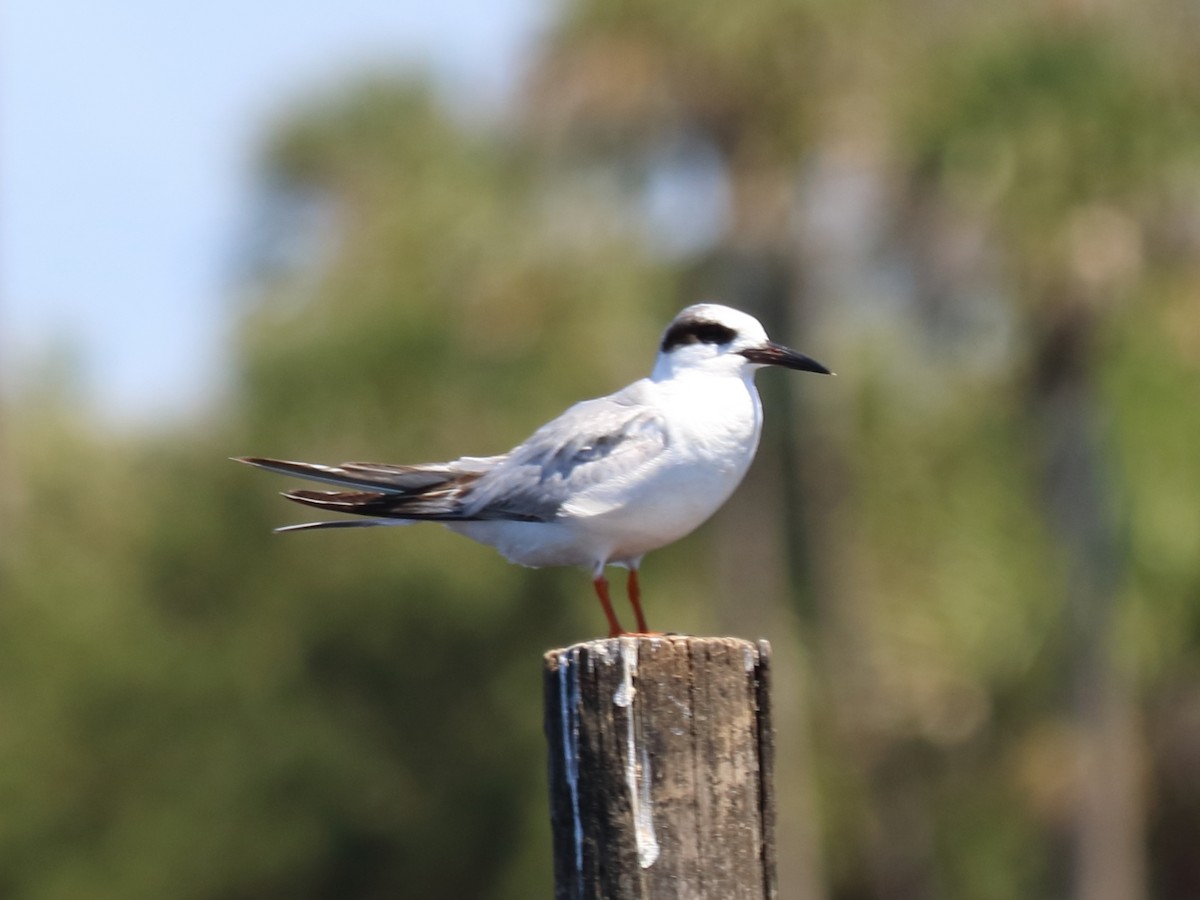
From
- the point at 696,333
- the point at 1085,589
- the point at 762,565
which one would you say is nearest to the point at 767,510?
the point at 762,565

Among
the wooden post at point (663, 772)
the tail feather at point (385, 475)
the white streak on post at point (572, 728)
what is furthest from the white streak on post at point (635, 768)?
the tail feather at point (385, 475)

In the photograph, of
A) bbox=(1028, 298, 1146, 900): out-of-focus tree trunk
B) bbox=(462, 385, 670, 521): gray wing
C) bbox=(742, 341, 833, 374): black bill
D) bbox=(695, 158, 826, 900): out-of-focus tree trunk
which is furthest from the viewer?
bbox=(695, 158, 826, 900): out-of-focus tree trunk

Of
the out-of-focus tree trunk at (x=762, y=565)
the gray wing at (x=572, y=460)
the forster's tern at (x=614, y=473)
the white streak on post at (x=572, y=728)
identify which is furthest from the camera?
the out-of-focus tree trunk at (x=762, y=565)

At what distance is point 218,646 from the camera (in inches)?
995

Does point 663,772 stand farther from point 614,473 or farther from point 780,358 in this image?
point 780,358

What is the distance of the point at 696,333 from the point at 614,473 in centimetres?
69

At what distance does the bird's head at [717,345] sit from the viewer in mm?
6898

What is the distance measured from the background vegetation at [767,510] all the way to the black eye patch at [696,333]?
12.1 m

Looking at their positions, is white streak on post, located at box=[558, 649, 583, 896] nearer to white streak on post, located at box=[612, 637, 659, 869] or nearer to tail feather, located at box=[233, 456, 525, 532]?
white streak on post, located at box=[612, 637, 659, 869]

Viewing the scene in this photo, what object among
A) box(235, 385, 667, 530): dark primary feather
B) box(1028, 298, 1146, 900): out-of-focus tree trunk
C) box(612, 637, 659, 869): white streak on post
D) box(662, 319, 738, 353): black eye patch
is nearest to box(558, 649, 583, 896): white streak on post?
box(612, 637, 659, 869): white streak on post

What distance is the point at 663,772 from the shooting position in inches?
188

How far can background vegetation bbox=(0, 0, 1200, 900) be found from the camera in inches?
754

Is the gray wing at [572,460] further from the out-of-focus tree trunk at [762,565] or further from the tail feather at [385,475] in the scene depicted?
the out-of-focus tree trunk at [762,565]

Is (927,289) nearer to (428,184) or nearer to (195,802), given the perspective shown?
(428,184)
